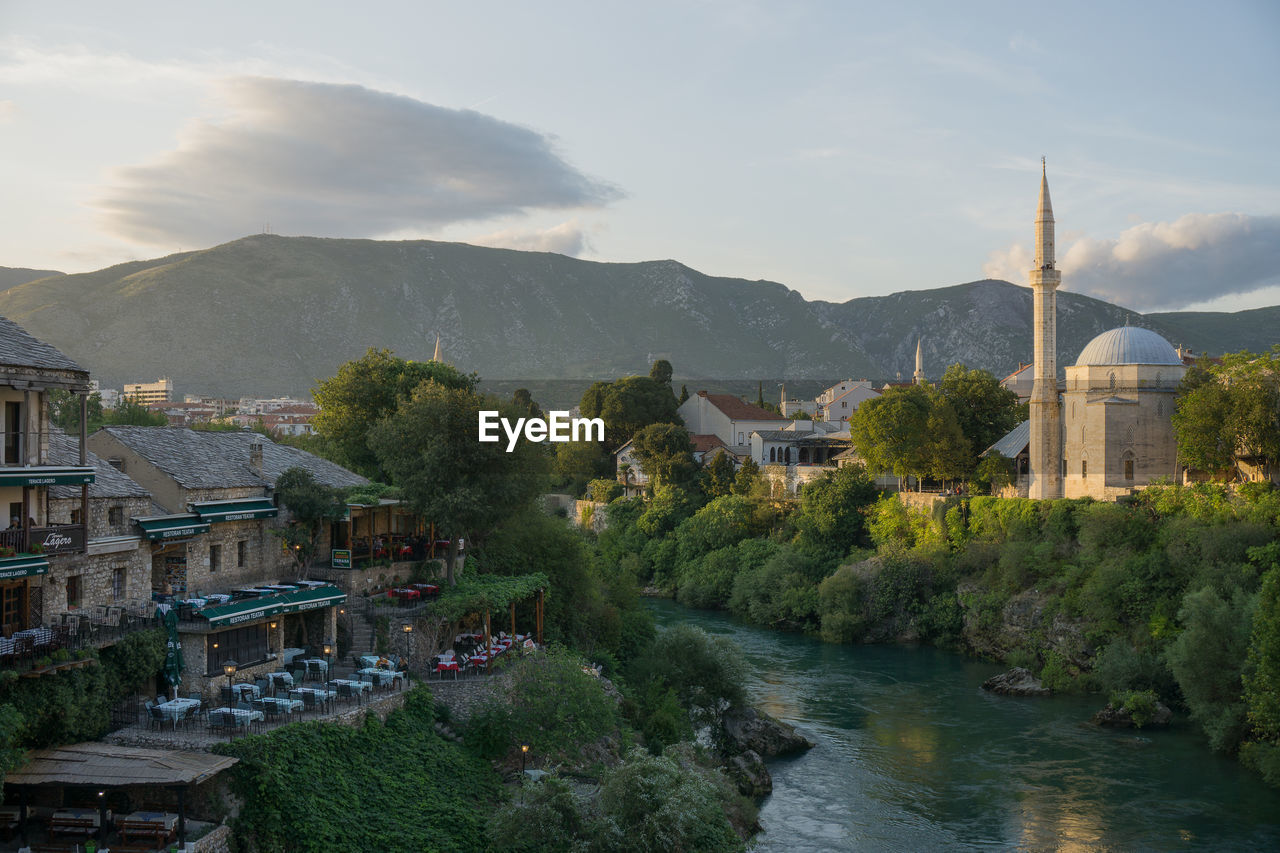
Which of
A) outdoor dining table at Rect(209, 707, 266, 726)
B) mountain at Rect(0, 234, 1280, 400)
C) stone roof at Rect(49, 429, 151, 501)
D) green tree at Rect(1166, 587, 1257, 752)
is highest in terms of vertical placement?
mountain at Rect(0, 234, 1280, 400)

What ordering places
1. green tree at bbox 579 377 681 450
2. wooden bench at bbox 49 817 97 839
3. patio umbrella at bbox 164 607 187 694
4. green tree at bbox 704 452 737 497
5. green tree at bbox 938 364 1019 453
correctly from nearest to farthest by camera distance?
wooden bench at bbox 49 817 97 839
patio umbrella at bbox 164 607 187 694
green tree at bbox 938 364 1019 453
green tree at bbox 704 452 737 497
green tree at bbox 579 377 681 450

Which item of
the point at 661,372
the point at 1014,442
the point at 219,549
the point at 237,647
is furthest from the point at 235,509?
the point at 661,372

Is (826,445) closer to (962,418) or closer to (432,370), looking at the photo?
(962,418)

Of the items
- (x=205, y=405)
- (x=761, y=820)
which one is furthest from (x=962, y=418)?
(x=205, y=405)

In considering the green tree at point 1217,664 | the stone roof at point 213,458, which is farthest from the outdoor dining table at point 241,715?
the green tree at point 1217,664

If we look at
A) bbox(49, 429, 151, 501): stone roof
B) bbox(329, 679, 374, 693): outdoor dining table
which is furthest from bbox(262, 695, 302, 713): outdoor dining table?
bbox(49, 429, 151, 501): stone roof

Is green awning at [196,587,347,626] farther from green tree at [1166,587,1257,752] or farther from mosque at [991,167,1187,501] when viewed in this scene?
mosque at [991,167,1187,501]
